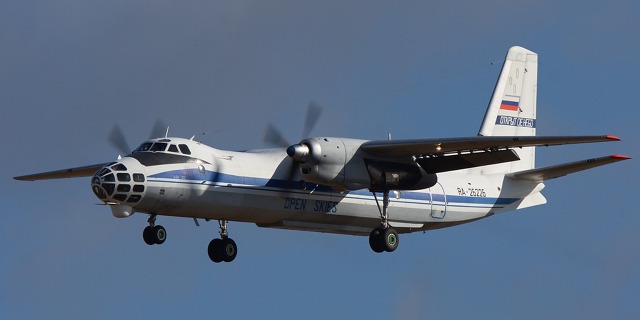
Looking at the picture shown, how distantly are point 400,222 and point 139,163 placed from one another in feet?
26.3

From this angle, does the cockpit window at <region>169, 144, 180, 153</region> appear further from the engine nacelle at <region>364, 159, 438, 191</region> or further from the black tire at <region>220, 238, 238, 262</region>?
the engine nacelle at <region>364, 159, 438, 191</region>

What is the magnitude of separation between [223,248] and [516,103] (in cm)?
1103

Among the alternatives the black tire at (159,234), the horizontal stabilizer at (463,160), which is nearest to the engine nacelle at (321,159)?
the horizontal stabilizer at (463,160)

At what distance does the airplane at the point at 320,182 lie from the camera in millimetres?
30953

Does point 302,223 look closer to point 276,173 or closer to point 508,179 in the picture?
point 276,173

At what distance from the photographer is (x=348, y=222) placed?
3453cm

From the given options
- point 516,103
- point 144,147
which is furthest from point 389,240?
point 516,103

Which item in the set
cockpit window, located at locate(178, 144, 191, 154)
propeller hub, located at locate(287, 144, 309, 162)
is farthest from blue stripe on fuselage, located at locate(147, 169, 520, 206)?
propeller hub, located at locate(287, 144, 309, 162)

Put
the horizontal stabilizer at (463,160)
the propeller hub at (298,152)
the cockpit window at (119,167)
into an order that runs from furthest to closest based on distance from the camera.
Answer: the horizontal stabilizer at (463,160) → the propeller hub at (298,152) → the cockpit window at (119,167)

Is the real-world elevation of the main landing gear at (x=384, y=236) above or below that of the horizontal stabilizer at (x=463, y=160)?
below

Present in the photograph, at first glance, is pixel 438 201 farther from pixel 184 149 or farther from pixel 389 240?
pixel 184 149

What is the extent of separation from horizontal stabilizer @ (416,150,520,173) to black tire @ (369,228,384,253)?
206 centimetres

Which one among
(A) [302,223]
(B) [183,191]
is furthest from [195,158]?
(A) [302,223]

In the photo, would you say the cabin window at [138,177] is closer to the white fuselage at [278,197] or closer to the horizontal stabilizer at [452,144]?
the white fuselage at [278,197]
